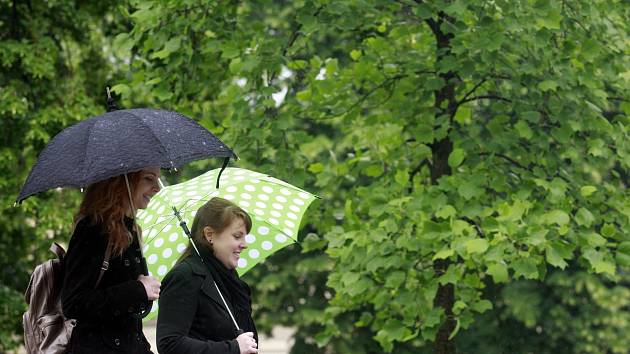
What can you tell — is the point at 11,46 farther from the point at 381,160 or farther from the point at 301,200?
the point at 301,200

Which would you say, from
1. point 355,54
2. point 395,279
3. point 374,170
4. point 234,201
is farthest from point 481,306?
point 234,201

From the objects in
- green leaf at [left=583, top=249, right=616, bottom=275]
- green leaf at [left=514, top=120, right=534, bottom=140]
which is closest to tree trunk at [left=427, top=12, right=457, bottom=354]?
green leaf at [left=514, top=120, right=534, bottom=140]

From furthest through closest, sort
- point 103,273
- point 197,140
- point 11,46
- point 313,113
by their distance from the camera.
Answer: point 11,46 → point 313,113 → point 197,140 → point 103,273

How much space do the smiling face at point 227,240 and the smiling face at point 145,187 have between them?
0.31 metres

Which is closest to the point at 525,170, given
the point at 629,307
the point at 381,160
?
the point at 381,160

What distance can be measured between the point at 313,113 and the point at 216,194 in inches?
151

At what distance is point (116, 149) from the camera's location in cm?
355

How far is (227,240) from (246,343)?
366mm

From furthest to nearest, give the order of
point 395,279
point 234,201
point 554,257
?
point 395,279, point 554,257, point 234,201

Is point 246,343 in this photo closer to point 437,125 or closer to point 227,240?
point 227,240

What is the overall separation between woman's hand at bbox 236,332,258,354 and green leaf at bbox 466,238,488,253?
2878mm

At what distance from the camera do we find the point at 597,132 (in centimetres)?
795

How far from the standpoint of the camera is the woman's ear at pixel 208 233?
390 centimetres

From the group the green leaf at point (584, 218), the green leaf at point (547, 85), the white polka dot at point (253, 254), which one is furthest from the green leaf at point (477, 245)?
the white polka dot at point (253, 254)
